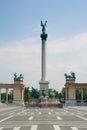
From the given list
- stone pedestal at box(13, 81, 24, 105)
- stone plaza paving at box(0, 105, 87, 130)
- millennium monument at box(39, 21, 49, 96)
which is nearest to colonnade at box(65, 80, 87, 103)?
stone pedestal at box(13, 81, 24, 105)

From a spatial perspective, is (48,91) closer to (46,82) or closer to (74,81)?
(46,82)

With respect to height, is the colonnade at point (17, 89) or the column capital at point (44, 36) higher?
the column capital at point (44, 36)

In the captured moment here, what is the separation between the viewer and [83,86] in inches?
4724

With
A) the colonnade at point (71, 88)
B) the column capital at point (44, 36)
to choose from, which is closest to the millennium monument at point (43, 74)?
the column capital at point (44, 36)

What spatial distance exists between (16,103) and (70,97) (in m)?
18.0

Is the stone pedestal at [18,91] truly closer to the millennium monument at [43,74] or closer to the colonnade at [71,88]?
the colonnade at [71,88]

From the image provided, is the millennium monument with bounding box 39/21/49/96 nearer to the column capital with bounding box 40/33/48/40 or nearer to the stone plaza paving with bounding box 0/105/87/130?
the column capital with bounding box 40/33/48/40

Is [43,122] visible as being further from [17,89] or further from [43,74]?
[17,89]

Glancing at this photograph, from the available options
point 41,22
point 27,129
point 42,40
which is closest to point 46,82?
point 42,40

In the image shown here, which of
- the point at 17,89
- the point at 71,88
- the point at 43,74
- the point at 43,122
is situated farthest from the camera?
the point at 17,89

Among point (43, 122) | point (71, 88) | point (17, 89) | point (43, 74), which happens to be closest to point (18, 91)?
point (17, 89)

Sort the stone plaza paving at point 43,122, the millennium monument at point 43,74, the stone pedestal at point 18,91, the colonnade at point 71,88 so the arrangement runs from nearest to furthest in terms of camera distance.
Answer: the stone plaza paving at point 43,122 < the millennium monument at point 43,74 < the colonnade at point 71,88 < the stone pedestal at point 18,91

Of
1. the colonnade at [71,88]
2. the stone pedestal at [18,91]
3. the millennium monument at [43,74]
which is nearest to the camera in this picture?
the millennium monument at [43,74]

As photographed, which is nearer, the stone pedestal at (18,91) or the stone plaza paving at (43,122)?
the stone plaza paving at (43,122)
